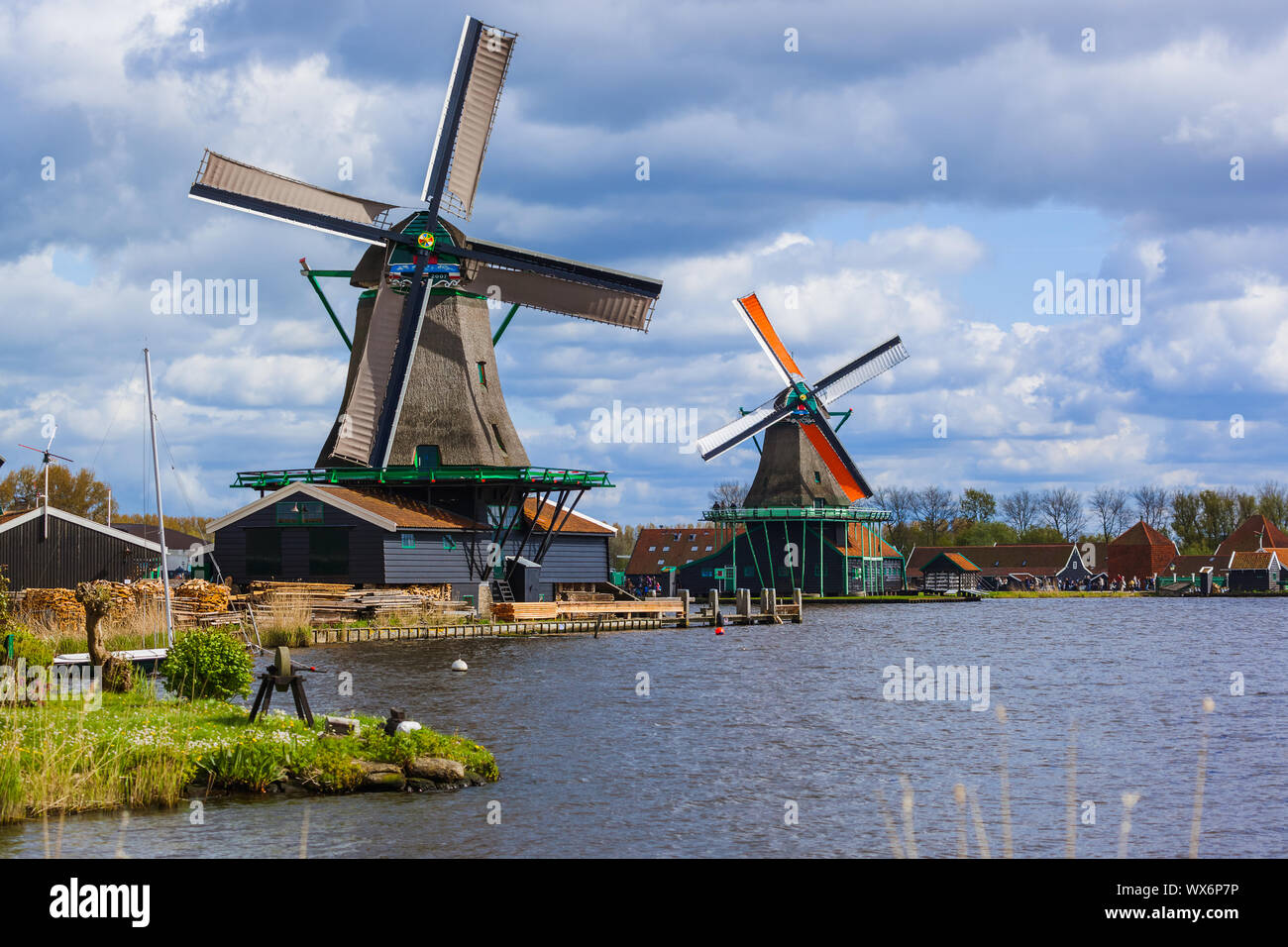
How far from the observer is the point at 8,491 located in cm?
9006

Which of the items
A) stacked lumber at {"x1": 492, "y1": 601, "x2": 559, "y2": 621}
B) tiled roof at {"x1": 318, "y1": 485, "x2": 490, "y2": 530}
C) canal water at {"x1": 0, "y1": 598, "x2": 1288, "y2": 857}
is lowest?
canal water at {"x1": 0, "y1": 598, "x2": 1288, "y2": 857}

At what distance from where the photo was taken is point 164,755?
51.7ft

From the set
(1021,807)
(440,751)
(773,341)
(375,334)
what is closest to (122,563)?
(375,334)

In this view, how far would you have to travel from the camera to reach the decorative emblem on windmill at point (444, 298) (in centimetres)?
4703

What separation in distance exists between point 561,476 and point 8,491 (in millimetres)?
58383

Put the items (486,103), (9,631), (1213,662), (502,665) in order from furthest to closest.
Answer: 1. (486,103)
2. (1213,662)
3. (502,665)
4. (9,631)

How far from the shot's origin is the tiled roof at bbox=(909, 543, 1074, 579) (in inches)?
4835

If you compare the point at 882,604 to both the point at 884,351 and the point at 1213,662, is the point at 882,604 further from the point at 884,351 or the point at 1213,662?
the point at 1213,662

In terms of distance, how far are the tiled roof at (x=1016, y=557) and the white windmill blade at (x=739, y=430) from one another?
46058mm

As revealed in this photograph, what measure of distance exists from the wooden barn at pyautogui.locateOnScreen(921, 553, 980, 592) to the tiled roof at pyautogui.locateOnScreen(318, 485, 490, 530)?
243ft

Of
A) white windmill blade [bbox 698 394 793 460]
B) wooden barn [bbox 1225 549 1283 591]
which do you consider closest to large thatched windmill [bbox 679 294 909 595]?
white windmill blade [bbox 698 394 793 460]

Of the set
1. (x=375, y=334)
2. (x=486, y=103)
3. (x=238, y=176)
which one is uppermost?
(x=486, y=103)

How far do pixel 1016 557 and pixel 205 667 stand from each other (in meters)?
113

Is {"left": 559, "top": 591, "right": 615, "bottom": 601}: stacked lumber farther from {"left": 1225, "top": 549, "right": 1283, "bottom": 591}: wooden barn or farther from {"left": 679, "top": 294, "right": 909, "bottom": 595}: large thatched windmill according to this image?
{"left": 1225, "top": 549, "right": 1283, "bottom": 591}: wooden barn
